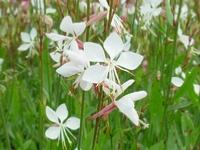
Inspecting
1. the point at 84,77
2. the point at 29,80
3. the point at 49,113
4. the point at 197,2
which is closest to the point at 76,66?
the point at 84,77

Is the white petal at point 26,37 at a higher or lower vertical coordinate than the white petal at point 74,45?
lower

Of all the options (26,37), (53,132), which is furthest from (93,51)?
(26,37)

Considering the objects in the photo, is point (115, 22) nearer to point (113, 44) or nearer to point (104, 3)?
point (104, 3)

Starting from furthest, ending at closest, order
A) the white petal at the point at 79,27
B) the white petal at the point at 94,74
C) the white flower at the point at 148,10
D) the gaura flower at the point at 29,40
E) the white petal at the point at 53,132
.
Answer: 1. the gaura flower at the point at 29,40
2. the white flower at the point at 148,10
3. the white petal at the point at 53,132
4. the white petal at the point at 79,27
5. the white petal at the point at 94,74

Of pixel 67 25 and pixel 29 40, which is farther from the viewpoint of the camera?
pixel 29 40

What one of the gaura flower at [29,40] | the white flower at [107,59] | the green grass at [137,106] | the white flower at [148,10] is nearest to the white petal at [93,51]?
the white flower at [107,59]

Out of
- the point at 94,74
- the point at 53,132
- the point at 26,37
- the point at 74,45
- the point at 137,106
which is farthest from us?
the point at 26,37

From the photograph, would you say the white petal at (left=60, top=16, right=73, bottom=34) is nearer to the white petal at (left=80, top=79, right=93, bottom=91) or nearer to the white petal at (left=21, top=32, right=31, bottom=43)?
the white petal at (left=80, top=79, right=93, bottom=91)

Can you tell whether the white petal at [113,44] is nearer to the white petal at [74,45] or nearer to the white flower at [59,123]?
the white petal at [74,45]
